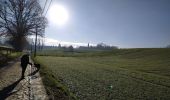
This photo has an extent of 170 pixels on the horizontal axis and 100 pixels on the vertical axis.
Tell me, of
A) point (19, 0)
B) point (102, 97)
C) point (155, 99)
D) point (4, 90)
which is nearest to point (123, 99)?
point (102, 97)

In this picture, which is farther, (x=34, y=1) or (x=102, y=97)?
(x=34, y=1)

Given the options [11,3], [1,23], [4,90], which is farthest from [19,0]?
[4,90]

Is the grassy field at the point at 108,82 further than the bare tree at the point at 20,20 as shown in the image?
No

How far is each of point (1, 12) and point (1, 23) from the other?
7.74 ft

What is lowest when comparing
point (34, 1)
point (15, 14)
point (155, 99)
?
point (155, 99)

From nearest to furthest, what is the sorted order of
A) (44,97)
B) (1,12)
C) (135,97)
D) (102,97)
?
(44,97)
(102,97)
(135,97)
(1,12)

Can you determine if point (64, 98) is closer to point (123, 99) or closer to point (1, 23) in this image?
point (123, 99)

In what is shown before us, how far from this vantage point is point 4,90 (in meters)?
11.0

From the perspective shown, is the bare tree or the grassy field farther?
the bare tree

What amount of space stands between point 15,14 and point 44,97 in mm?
43047

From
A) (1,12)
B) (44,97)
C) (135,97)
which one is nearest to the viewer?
(44,97)

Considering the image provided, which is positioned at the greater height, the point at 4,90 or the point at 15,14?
the point at 15,14

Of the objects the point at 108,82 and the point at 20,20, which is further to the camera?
the point at 20,20

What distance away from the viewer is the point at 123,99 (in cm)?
1072
